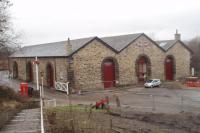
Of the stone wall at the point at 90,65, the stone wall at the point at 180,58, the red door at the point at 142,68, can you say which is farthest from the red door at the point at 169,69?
the stone wall at the point at 90,65

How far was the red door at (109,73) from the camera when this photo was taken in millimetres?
34544

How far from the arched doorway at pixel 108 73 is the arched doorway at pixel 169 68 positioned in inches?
369

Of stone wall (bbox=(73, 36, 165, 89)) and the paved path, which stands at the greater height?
stone wall (bbox=(73, 36, 165, 89))

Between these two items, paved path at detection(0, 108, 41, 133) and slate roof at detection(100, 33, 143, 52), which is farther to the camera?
slate roof at detection(100, 33, 143, 52)

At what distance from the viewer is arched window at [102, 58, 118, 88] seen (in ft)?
113

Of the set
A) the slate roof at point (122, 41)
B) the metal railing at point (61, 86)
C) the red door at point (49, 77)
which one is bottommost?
the metal railing at point (61, 86)

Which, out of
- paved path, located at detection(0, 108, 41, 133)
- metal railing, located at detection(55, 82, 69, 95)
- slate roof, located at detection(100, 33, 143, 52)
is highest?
slate roof, located at detection(100, 33, 143, 52)

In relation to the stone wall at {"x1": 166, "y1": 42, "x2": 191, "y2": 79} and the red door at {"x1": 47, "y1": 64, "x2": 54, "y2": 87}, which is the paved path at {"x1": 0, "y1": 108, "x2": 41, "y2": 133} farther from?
the stone wall at {"x1": 166, "y1": 42, "x2": 191, "y2": 79}

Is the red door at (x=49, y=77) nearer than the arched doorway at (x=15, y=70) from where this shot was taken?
Yes

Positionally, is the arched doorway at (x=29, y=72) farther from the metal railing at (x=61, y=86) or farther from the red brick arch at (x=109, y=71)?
the red brick arch at (x=109, y=71)

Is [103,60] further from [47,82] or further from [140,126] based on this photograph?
[140,126]

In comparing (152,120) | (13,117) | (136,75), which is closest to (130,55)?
(136,75)

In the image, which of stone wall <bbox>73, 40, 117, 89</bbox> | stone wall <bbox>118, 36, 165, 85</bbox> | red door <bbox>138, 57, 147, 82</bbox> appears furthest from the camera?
red door <bbox>138, 57, 147, 82</bbox>

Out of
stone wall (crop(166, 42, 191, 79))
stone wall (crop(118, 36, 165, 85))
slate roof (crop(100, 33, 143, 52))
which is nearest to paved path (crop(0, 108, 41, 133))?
stone wall (crop(118, 36, 165, 85))
